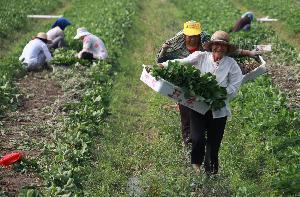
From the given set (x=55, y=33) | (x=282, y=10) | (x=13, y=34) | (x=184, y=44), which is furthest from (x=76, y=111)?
(x=282, y=10)

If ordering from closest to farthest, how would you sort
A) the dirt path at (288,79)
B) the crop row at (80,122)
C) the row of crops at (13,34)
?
the crop row at (80,122) → the row of crops at (13,34) → the dirt path at (288,79)

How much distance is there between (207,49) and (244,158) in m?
1.87

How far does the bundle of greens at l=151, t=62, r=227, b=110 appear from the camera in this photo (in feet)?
20.2

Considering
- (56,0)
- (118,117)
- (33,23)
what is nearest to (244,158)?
(118,117)

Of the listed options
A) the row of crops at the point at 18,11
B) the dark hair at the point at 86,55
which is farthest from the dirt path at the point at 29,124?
the row of crops at the point at 18,11

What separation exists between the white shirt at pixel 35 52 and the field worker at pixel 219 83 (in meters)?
6.07

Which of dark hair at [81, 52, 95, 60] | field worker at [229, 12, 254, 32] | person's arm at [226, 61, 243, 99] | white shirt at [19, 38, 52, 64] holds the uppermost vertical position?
person's arm at [226, 61, 243, 99]

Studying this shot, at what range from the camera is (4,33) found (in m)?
15.5

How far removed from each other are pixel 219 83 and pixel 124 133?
2.87 metres

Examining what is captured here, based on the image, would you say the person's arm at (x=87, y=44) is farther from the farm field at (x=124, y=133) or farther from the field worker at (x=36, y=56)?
the field worker at (x=36, y=56)

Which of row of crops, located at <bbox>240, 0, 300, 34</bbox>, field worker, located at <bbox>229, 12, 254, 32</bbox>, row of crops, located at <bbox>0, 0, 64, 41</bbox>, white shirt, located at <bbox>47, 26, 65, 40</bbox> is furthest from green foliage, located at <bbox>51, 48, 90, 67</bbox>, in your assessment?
row of crops, located at <bbox>240, 0, 300, 34</bbox>

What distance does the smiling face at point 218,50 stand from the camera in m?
6.23

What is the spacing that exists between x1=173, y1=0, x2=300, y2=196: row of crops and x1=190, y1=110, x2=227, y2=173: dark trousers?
38 cm

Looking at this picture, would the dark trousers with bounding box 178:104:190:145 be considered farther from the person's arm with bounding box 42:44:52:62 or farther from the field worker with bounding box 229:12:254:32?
the field worker with bounding box 229:12:254:32
